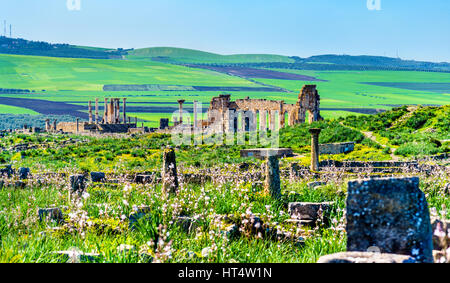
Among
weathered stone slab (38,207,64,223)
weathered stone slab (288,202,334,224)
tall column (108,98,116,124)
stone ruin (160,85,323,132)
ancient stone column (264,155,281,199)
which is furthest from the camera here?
tall column (108,98,116,124)

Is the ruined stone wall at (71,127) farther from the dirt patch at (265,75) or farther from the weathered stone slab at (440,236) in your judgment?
the dirt patch at (265,75)

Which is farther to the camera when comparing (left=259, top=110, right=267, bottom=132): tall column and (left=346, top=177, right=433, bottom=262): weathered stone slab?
(left=259, top=110, right=267, bottom=132): tall column

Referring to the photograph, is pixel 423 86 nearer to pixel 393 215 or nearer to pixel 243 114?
pixel 243 114

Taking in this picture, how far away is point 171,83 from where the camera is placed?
177500 millimetres

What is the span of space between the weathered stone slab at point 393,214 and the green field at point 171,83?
365ft

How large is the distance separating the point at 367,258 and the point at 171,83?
174208 mm

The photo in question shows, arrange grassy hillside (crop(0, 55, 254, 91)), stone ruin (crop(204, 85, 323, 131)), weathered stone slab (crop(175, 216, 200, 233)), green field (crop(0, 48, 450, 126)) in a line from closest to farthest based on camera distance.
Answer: weathered stone slab (crop(175, 216, 200, 233)), stone ruin (crop(204, 85, 323, 131)), green field (crop(0, 48, 450, 126)), grassy hillside (crop(0, 55, 254, 91))

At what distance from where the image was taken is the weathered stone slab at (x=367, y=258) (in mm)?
5059

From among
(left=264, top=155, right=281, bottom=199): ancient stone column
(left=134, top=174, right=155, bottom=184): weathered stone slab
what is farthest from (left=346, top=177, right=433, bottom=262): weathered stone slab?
(left=134, top=174, right=155, bottom=184): weathered stone slab

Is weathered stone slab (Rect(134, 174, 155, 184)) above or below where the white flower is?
below

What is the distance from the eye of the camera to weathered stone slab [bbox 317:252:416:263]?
506 cm

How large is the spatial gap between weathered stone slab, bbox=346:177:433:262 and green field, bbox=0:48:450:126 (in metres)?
111

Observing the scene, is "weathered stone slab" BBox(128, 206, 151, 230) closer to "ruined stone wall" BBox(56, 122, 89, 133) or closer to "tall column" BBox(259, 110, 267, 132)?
"tall column" BBox(259, 110, 267, 132)

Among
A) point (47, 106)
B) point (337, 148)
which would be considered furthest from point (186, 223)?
point (47, 106)
